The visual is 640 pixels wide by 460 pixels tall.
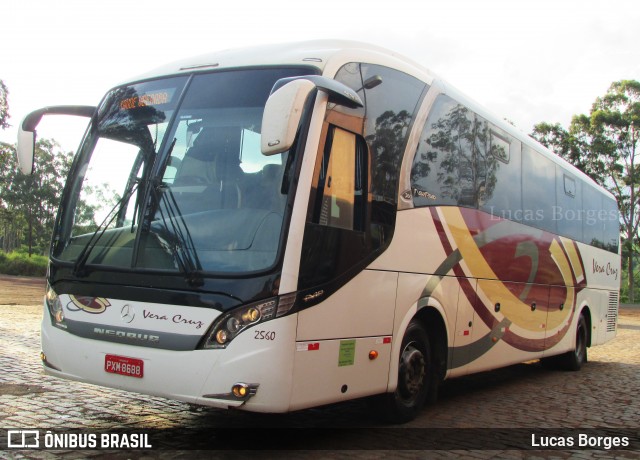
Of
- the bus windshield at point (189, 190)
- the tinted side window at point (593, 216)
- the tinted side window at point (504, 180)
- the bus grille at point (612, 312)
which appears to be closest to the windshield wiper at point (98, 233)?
the bus windshield at point (189, 190)

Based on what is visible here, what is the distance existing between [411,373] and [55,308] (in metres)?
3.42

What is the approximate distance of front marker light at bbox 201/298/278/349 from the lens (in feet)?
16.5

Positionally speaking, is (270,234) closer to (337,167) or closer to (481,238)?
(337,167)

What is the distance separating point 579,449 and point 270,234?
11.5 feet

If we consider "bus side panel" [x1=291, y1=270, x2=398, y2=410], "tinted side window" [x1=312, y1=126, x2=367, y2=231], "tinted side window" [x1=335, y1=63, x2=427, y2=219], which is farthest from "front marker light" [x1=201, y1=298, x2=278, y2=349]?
"tinted side window" [x1=335, y1=63, x2=427, y2=219]

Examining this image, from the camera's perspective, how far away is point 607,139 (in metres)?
40.3

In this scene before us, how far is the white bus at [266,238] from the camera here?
5062 millimetres

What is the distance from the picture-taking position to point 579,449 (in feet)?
20.5

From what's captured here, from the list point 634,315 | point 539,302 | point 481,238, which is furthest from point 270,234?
point 634,315

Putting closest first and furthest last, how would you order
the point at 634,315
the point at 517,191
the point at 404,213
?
the point at 404,213 → the point at 517,191 → the point at 634,315

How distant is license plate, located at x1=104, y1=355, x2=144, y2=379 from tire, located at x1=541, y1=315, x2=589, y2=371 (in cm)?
955

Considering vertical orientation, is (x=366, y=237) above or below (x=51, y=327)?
above

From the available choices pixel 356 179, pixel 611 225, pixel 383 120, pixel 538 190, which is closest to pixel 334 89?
pixel 356 179

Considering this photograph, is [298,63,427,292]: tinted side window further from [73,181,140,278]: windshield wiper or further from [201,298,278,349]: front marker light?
[73,181,140,278]: windshield wiper
